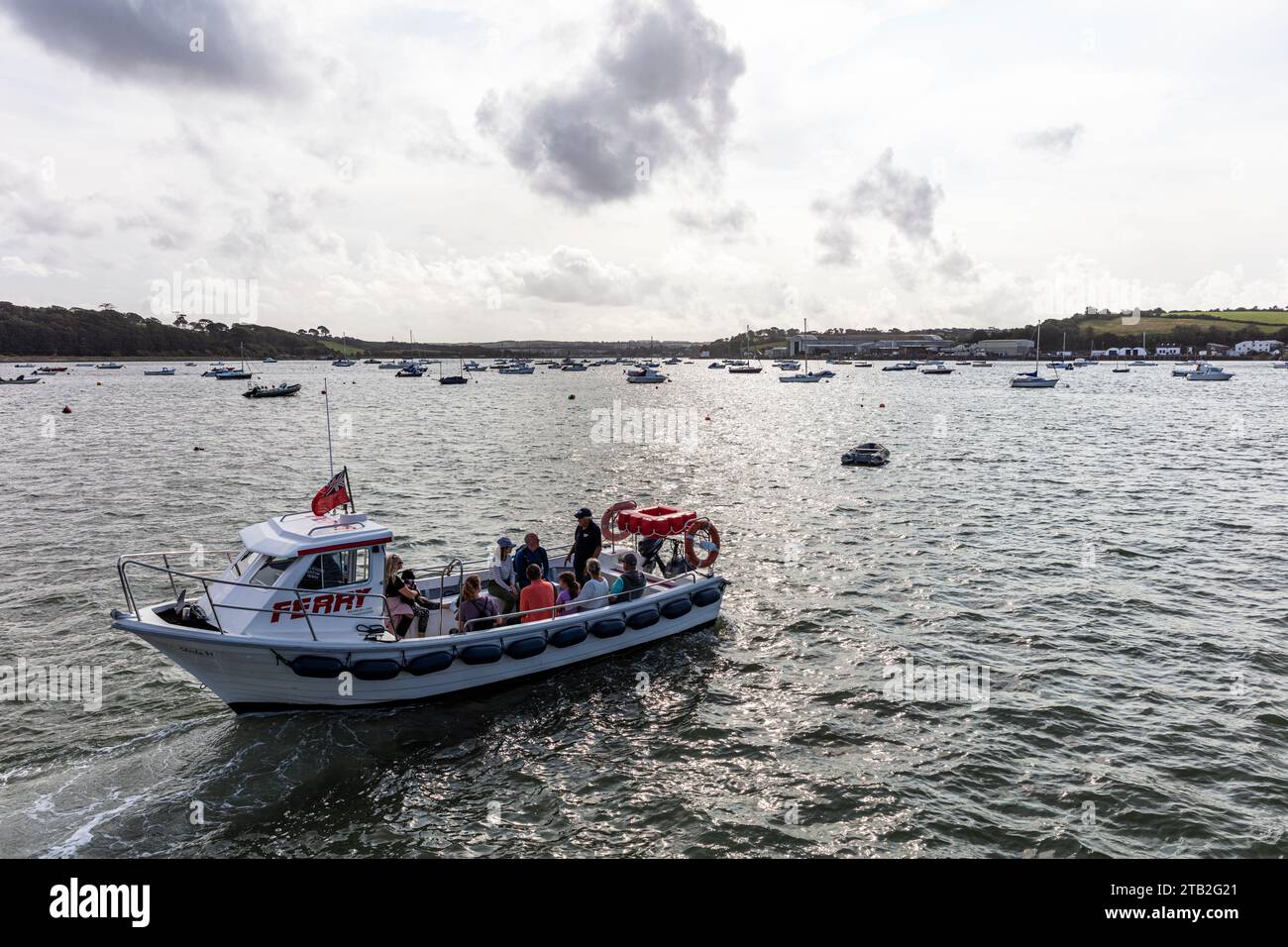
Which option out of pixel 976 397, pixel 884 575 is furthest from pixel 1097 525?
pixel 976 397

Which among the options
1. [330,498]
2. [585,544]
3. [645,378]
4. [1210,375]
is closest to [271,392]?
[645,378]

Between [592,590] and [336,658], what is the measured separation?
5.99 meters

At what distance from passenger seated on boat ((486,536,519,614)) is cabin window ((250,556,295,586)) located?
468 cm

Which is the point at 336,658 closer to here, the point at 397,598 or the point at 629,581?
the point at 397,598

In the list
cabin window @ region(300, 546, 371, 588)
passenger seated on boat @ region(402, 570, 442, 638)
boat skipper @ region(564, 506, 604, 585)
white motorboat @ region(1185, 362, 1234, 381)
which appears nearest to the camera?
cabin window @ region(300, 546, 371, 588)

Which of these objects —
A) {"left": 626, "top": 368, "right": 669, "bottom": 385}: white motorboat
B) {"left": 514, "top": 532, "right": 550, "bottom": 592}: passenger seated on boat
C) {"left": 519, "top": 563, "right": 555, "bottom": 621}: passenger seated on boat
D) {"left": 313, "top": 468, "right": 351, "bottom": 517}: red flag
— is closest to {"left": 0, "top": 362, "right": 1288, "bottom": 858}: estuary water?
{"left": 519, "top": 563, "right": 555, "bottom": 621}: passenger seated on boat

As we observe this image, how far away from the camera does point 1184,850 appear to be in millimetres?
11664

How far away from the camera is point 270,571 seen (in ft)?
49.7

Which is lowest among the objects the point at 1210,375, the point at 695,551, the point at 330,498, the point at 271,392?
the point at 695,551

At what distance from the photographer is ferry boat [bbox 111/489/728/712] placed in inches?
569

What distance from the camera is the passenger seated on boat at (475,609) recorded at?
16.1 m
